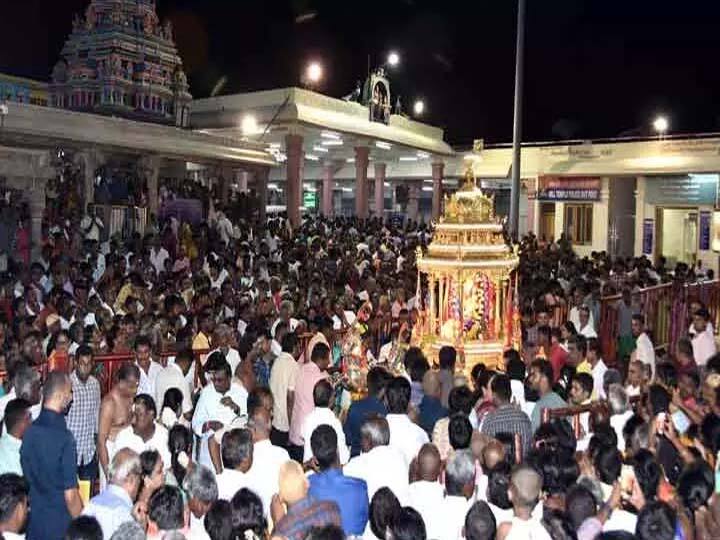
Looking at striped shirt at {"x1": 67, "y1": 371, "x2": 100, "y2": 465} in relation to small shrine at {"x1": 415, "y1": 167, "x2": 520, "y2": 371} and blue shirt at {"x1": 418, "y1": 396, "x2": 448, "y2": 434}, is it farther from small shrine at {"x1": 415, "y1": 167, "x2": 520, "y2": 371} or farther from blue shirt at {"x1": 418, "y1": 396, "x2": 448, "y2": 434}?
small shrine at {"x1": 415, "y1": 167, "x2": 520, "y2": 371}

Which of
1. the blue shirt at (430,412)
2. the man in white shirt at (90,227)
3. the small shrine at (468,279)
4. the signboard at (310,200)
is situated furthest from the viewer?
the signboard at (310,200)

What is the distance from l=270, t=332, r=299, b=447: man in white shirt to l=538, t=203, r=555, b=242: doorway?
22721 mm

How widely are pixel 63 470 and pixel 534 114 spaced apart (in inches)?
1524

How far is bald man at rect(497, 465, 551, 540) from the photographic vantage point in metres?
4.27

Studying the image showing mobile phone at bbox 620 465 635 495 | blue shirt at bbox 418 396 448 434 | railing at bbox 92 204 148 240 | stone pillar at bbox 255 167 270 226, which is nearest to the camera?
mobile phone at bbox 620 465 635 495

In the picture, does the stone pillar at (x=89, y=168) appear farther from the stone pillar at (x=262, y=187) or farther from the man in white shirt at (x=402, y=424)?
the man in white shirt at (x=402, y=424)

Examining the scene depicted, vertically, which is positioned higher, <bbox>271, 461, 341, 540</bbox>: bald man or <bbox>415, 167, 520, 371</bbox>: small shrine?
<bbox>415, 167, 520, 371</bbox>: small shrine

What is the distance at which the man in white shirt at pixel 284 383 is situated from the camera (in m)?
7.81

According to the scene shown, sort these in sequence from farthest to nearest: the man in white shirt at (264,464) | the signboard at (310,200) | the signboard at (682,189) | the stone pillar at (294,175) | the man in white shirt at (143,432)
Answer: the signboard at (310,200)
the signboard at (682,189)
the stone pillar at (294,175)
the man in white shirt at (143,432)
the man in white shirt at (264,464)

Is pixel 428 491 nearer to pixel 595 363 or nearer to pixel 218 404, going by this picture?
pixel 218 404

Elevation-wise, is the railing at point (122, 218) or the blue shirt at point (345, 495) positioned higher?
the railing at point (122, 218)

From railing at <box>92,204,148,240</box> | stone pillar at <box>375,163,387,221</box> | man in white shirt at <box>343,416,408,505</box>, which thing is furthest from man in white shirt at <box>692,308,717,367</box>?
→ stone pillar at <box>375,163,387,221</box>

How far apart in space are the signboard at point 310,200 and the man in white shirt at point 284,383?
3577cm

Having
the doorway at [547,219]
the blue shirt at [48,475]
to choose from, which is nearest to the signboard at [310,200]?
the doorway at [547,219]
